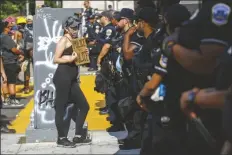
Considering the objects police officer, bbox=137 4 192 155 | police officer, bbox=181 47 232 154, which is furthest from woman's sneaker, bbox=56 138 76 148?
police officer, bbox=181 47 232 154

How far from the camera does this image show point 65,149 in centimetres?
755

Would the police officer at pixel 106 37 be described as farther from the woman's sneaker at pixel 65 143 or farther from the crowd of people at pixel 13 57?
the woman's sneaker at pixel 65 143

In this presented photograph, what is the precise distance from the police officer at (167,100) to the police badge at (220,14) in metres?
0.60

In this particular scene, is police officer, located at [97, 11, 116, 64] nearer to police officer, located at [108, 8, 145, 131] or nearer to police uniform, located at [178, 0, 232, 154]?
police officer, located at [108, 8, 145, 131]

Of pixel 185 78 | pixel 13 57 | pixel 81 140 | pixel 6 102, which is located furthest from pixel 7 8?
pixel 185 78

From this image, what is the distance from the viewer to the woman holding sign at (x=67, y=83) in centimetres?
733

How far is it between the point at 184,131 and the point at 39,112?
3.76 meters

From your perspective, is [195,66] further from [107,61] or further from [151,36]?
[107,61]

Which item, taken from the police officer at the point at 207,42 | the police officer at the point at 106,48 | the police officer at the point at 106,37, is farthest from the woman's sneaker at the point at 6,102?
the police officer at the point at 207,42

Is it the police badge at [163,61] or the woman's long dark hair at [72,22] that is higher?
the woman's long dark hair at [72,22]

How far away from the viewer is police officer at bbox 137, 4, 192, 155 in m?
4.48

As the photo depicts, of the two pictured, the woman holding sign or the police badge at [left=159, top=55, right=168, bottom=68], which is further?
the woman holding sign

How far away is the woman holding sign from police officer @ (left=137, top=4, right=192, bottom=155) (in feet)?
8.45

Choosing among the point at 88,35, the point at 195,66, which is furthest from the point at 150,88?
the point at 88,35
